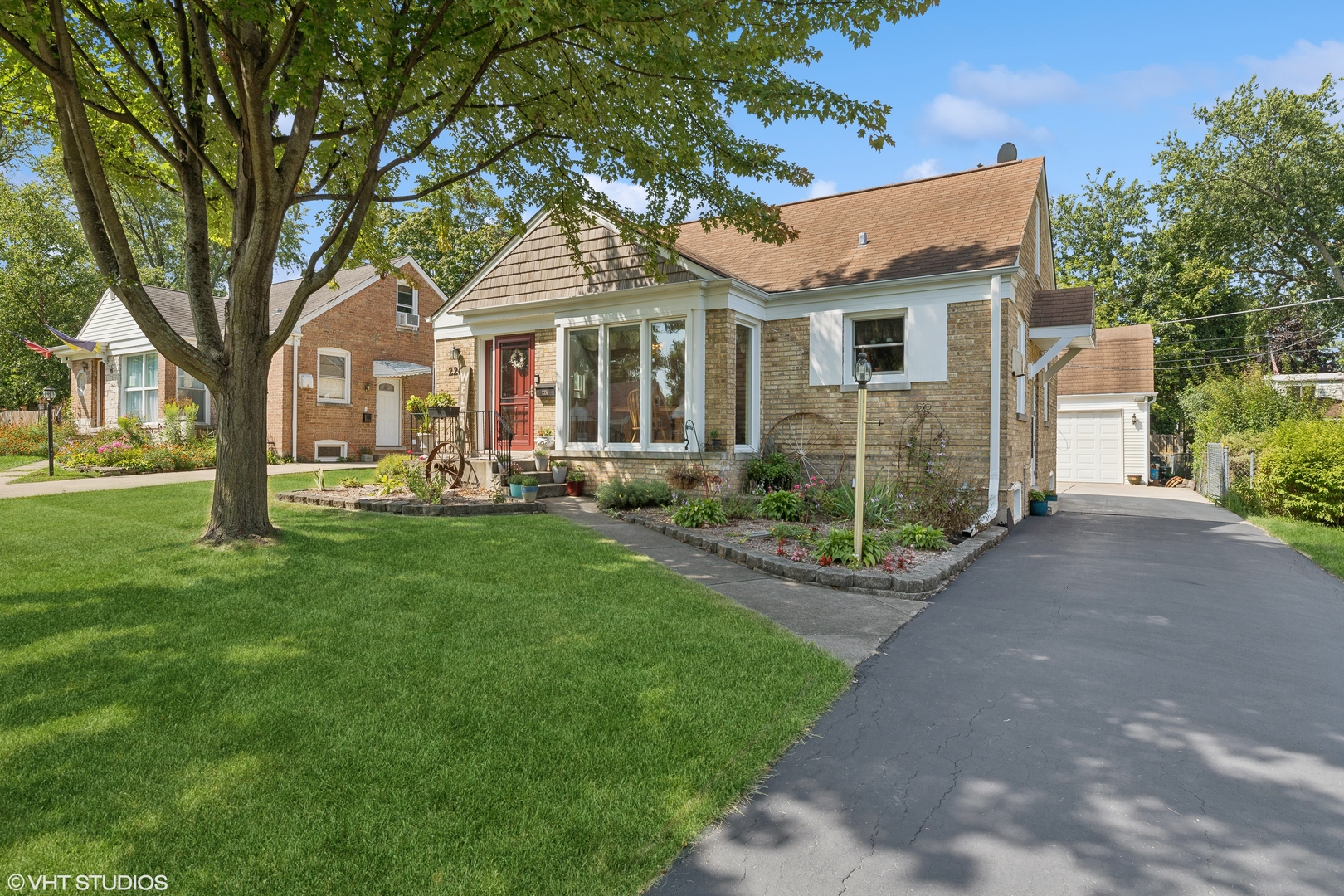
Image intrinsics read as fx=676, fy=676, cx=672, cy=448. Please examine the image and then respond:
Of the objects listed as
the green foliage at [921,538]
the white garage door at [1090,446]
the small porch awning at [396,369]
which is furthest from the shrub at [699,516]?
the white garage door at [1090,446]

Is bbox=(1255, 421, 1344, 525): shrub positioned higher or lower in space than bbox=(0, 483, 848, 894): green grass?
higher

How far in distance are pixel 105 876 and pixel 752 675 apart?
2.93 m

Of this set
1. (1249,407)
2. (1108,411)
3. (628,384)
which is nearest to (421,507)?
(628,384)

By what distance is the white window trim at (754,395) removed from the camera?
1177 centimetres

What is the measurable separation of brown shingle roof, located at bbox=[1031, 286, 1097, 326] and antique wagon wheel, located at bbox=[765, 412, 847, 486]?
4488mm

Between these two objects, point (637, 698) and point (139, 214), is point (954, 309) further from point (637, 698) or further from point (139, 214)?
point (139, 214)

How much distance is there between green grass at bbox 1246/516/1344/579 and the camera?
8031 mm

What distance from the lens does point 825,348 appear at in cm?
1143

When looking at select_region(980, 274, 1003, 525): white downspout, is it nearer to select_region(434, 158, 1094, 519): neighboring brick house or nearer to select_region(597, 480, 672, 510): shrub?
select_region(434, 158, 1094, 519): neighboring brick house

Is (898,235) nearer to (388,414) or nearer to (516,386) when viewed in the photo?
(516,386)

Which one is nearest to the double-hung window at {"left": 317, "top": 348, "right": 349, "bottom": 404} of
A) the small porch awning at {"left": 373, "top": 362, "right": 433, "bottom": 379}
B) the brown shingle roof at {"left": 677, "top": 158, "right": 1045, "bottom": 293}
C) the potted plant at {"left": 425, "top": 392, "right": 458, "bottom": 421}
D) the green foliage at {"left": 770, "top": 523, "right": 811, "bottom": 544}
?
the small porch awning at {"left": 373, "top": 362, "right": 433, "bottom": 379}

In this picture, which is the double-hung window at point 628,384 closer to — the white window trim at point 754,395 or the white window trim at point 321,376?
the white window trim at point 754,395

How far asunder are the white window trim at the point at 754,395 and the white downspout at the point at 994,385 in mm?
3701

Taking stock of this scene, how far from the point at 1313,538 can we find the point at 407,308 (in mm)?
22133
